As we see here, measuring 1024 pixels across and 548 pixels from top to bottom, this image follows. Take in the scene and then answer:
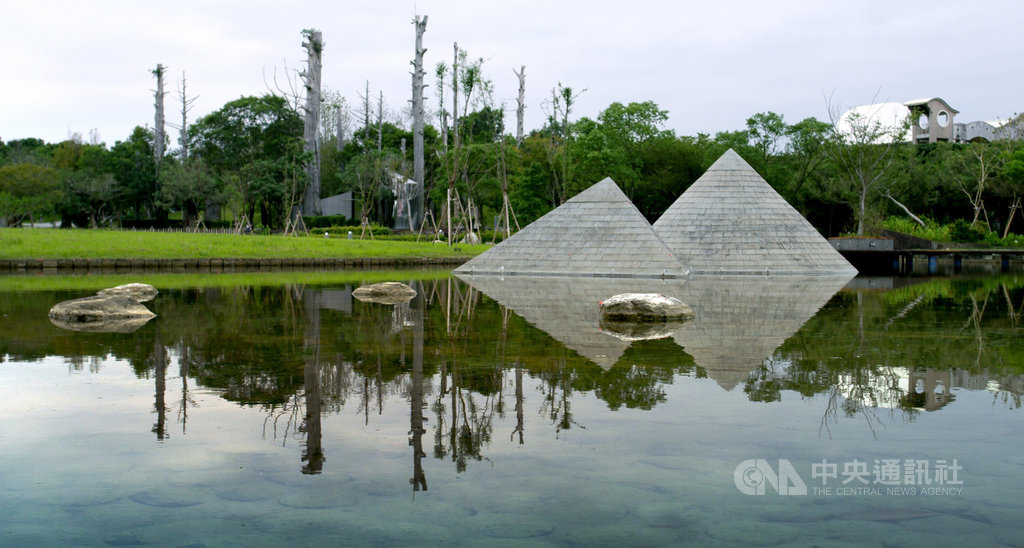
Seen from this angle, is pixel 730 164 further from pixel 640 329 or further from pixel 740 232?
pixel 640 329

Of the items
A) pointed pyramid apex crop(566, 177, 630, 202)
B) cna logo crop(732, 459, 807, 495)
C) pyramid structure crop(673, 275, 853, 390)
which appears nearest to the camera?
cna logo crop(732, 459, 807, 495)

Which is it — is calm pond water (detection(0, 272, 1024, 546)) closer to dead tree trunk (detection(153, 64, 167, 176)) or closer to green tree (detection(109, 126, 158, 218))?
green tree (detection(109, 126, 158, 218))

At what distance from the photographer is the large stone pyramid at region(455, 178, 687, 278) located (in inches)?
953

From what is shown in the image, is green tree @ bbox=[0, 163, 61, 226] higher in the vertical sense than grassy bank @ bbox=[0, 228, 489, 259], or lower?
higher

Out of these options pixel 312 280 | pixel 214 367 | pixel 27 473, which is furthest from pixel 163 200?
pixel 27 473

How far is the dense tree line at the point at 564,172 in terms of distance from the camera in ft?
145

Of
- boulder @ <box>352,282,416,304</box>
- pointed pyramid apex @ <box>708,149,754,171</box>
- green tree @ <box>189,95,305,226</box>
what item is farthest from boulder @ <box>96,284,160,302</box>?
green tree @ <box>189,95,305,226</box>

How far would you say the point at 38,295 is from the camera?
656 inches

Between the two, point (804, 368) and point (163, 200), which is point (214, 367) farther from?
point (163, 200)

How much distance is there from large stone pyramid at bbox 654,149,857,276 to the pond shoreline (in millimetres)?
9555

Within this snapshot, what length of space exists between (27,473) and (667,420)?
390cm

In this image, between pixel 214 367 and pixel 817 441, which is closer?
pixel 817 441

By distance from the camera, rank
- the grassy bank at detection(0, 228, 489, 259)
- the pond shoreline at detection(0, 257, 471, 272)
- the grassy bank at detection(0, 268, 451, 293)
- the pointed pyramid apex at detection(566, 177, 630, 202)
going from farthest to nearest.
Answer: the grassy bank at detection(0, 228, 489, 259)
the pointed pyramid apex at detection(566, 177, 630, 202)
the pond shoreline at detection(0, 257, 471, 272)
the grassy bank at detection(0, 268, 451, 293)

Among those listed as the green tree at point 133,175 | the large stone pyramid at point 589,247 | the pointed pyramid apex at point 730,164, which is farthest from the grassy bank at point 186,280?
the green tree at point 133,175
